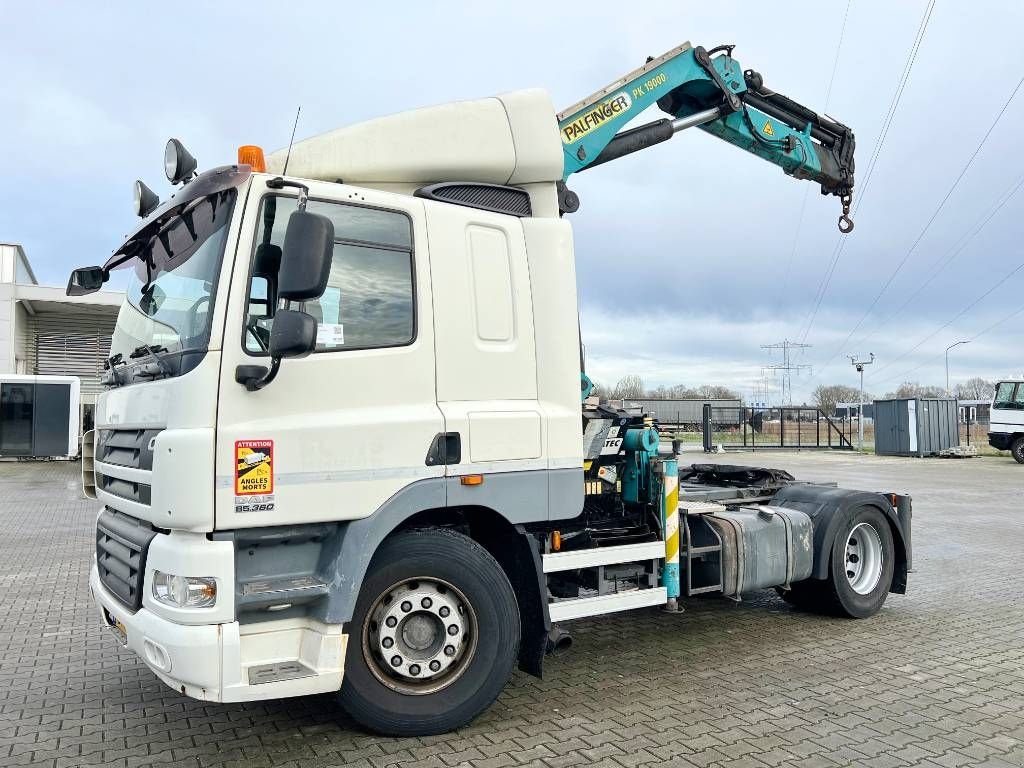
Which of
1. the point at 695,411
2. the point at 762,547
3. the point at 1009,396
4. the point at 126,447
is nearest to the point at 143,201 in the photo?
the point at 126,447

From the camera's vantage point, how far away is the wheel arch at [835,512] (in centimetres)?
654

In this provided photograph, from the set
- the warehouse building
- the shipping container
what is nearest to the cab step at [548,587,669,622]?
the warehouse building

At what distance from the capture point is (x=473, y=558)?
431 cm

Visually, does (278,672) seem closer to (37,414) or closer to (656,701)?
(656,701)

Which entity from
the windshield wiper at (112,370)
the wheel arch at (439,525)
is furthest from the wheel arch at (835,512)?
the windshield wiper at (112,370)

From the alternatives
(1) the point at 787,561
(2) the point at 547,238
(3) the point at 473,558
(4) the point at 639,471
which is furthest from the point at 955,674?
(2) the point at 547,238

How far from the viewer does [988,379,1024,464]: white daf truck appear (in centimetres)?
2838

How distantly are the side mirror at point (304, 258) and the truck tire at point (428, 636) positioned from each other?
4.60 ft

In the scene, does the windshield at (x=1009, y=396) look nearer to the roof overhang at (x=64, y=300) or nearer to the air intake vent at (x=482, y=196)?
the air intake vent at (x=482, y=196)

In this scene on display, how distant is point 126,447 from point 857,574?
5856 mm

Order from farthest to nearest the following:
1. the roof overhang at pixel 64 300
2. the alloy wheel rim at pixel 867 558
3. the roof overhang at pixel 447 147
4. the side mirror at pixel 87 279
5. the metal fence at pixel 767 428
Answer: the metal fence at pixel 767 428, the roof overhang at pixel 64 300, the alloy wheel rim at pixel 867 558, the side mirror at pixel 87 279, the roof overhang at pixel 447 147

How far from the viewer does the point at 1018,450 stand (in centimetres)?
2845

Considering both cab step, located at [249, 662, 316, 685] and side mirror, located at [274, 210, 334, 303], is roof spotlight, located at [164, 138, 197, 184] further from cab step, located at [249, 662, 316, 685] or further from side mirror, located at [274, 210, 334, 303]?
cab step, located at [249, 662, 316, 685]

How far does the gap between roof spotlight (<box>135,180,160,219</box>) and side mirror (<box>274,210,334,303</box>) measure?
→ 176cm
